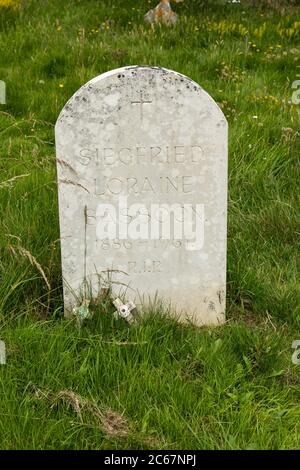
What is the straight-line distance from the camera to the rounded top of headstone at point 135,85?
3059 millimetres

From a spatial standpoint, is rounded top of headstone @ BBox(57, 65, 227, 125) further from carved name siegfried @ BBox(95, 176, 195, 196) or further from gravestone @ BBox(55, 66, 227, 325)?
carved name siegfried @ BBox(95, 176, 195, 196)

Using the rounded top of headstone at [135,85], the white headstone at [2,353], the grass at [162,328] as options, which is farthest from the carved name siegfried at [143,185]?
the white headstone at [2,353]

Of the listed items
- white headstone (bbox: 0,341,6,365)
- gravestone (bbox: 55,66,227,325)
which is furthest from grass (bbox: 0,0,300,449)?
gravestone (bbox: 55,66,227,325)

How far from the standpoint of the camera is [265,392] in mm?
2871

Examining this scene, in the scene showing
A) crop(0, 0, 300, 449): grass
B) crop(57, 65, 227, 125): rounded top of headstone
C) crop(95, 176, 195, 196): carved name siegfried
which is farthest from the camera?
crop(95, 176, 195, 196): carved name siegfried

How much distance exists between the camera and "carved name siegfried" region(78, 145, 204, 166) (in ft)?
10.4

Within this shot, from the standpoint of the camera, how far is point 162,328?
3164 mm

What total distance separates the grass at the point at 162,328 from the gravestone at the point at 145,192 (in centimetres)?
18

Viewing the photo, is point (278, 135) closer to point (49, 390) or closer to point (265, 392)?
point (265, 392)

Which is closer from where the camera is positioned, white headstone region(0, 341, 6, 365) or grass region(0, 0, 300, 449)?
grass region(0, 0, 300, 449)

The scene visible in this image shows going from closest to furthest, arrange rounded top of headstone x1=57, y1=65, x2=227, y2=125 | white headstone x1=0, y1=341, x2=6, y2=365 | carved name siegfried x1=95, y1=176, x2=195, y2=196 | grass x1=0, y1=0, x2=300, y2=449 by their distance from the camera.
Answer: grass x1=0, y1=0, x2=300, y2=449 → white headstone x1=0, y1=341, x2=6, y2=365 → rounded top of headstone x1=57, y1=65, x2=227, y2=125 → carved name siegfried x1=95, y1=176, x2=195, y2=196

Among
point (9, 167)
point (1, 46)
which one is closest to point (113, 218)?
point (9, 167)

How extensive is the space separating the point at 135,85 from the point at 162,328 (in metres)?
1.11

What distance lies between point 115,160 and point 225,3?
552 cm
